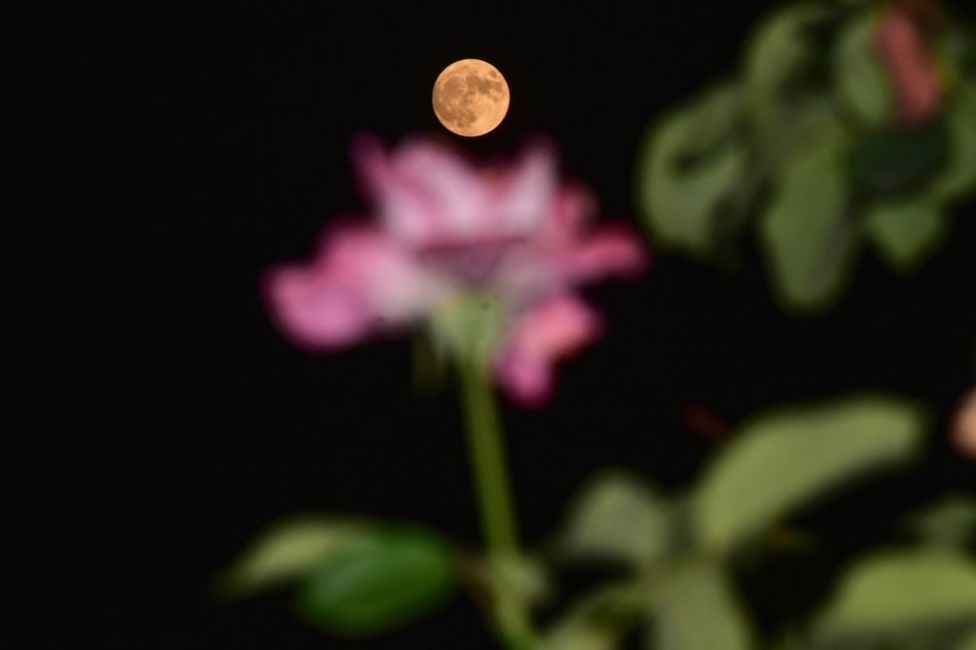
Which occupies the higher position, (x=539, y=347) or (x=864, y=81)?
(x=539, y=347)

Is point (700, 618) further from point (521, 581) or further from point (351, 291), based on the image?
point (351, 291)

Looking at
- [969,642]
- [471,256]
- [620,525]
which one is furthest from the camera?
[471,256]

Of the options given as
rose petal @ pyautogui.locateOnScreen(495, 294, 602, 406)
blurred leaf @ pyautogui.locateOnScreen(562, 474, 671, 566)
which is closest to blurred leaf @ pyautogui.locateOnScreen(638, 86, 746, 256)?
blurred leaf @ pyautogui.locateOnScreen(562, 474, 671, 566)

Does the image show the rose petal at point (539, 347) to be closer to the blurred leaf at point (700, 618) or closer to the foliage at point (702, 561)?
the foliage at point (702, 561)

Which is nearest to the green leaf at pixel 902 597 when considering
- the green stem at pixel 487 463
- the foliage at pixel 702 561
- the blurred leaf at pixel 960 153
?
the foliage at pixel 702 561

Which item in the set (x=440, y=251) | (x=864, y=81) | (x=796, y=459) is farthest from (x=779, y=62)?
(x=440, y=251)

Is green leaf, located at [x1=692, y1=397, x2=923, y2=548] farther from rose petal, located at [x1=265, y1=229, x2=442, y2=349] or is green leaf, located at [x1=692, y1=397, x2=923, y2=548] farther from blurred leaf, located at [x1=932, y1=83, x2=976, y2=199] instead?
rose petal, located at [x1=265, y1=229, x2=442, y2=349]
